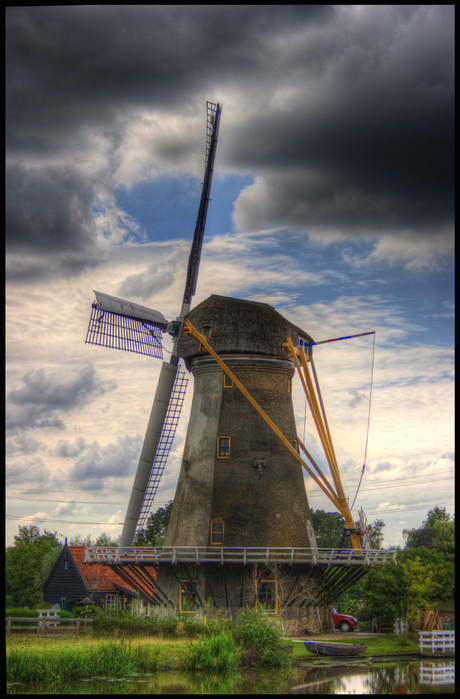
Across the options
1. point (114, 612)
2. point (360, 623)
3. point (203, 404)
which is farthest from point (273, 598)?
point (360, 623)

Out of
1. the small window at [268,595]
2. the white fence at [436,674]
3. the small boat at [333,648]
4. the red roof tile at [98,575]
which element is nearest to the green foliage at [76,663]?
the small boat at [333,648]

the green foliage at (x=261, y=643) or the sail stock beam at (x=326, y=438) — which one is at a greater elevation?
the sail stock beam at (x=326, y=438)

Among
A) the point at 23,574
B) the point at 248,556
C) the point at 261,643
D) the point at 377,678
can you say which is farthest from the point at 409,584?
the point at 23,574

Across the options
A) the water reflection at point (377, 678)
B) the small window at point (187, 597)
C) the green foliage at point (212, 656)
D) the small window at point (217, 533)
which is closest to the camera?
the water reflection at point (377, 678)

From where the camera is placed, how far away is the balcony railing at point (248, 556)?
21703mm

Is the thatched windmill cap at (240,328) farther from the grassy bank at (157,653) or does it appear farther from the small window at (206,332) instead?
the grassy bank at (157,653)

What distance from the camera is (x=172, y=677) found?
15.8 m

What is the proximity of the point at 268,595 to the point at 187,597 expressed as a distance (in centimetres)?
269

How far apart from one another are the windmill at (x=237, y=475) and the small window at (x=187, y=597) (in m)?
0.04

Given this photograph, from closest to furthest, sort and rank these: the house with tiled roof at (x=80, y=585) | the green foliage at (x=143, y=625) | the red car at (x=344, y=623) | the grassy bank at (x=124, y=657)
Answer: the grassy bank at (x=124, y=657)
the green foliage at (x=143, y=625)
the red car at (x=344, y=623)
the house with tiled roof at (x=80, y=585)

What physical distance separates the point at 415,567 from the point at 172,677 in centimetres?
1119

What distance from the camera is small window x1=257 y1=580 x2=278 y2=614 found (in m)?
22.0

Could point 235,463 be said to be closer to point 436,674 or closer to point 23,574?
point 436,674

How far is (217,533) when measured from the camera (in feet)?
75.2
